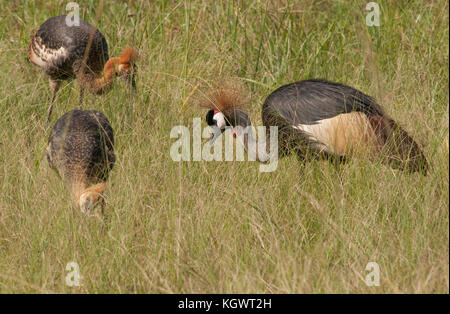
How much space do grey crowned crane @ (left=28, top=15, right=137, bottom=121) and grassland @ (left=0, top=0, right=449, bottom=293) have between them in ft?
0.41

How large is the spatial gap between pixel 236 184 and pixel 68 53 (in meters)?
2.55

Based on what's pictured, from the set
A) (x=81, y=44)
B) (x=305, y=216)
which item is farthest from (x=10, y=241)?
(x=81, y=44)

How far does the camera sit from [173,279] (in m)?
2.84

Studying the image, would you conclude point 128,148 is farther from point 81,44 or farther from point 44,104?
point 81,44

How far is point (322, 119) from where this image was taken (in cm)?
410

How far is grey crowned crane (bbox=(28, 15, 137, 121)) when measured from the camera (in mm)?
5375

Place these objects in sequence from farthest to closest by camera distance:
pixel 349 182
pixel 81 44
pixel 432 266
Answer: pixel 81 44, pixel 349 182, pixel 432 266

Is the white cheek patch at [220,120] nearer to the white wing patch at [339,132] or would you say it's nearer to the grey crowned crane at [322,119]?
the grey crowned crane at [322,119]

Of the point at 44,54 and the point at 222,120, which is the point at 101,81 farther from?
the point at 222,120

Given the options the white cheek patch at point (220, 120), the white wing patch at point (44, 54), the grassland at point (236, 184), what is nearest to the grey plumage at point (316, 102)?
the grassland at point (236, 184)

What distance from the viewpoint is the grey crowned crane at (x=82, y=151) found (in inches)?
157

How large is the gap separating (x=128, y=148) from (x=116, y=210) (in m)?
0.92

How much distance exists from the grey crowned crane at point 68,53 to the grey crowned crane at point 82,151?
104cm

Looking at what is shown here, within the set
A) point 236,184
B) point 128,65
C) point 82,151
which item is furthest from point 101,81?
point 236,184
